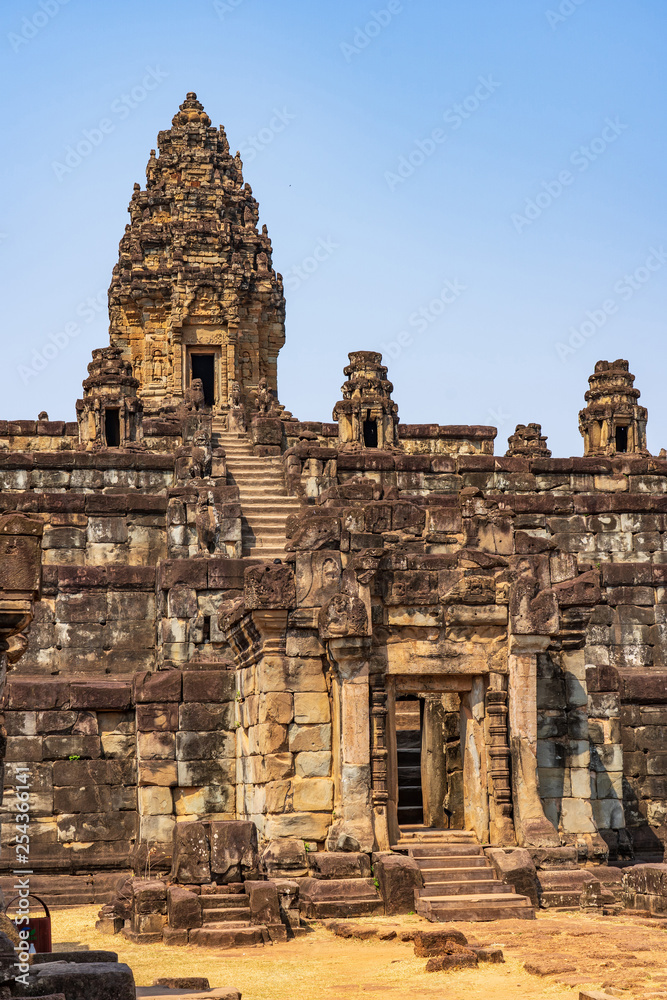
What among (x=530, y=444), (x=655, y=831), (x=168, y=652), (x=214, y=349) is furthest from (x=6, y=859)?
(x=214, y=349)

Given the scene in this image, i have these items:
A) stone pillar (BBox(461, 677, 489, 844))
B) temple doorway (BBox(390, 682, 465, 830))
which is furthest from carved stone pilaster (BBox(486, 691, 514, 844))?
temple doorway (BBox(390, 682, 465, 830))

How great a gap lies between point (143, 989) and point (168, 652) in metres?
9.79

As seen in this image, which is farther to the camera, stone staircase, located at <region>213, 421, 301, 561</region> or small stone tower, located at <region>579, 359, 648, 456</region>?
small stone tower, located at <region>579, 359, 648, 456</region>

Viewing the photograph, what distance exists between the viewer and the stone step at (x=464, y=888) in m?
14.2

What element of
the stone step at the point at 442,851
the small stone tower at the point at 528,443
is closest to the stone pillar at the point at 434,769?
the stone step at the point at 442,851

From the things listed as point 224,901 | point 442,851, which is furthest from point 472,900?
point 224,901

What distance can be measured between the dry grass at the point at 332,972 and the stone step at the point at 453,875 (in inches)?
44.1

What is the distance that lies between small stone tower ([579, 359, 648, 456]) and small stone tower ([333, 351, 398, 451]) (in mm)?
4780

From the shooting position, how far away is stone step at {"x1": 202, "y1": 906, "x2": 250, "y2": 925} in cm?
1337

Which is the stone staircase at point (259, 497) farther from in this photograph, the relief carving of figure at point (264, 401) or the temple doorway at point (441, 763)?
the relief carving of figure at point (264, 401)

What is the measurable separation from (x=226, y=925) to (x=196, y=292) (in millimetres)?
28092

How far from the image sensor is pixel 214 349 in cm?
3956

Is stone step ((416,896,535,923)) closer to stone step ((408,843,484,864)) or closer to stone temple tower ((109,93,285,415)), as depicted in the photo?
stone step ((408,843,484,864))

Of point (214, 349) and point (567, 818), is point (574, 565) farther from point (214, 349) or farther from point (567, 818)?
point (214, 349)
